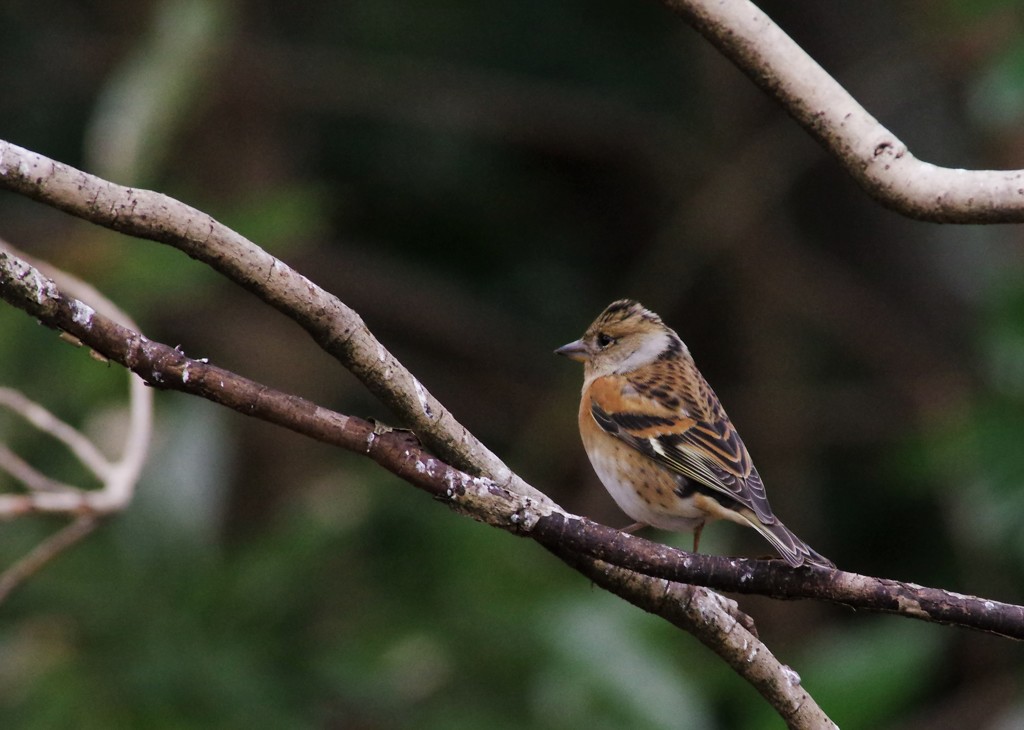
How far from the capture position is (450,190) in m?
6.98

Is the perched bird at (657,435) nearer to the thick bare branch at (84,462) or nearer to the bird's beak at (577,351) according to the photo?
the bird's beak at (577,351)

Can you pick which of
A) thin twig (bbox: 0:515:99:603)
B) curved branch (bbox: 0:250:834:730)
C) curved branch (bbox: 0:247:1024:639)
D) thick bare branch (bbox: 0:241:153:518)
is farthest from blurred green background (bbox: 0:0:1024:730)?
curved branch (bbox: 0:247:1024:639)

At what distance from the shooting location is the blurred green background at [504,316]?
4.63m

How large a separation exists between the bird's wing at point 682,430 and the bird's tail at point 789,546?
10 cm

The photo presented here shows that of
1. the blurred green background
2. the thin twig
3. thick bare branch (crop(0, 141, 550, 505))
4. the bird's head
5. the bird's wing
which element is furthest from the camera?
the blurred green background

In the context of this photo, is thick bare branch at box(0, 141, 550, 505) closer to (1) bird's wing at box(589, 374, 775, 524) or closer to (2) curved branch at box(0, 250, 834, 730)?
(2) curved branch at box(0, 250, 834, 730)

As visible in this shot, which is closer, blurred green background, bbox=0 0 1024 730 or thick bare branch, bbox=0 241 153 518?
thick bare branch, bbox=0 241 153 518

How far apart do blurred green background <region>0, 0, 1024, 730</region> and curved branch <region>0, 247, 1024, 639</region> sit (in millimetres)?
2541

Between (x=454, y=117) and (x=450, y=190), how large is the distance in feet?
1.40

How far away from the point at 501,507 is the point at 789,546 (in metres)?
0.76

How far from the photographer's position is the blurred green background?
15.2ft

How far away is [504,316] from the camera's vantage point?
23.3 ft

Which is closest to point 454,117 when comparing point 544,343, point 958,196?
point 544,343

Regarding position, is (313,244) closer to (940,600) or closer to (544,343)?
(544,343)
